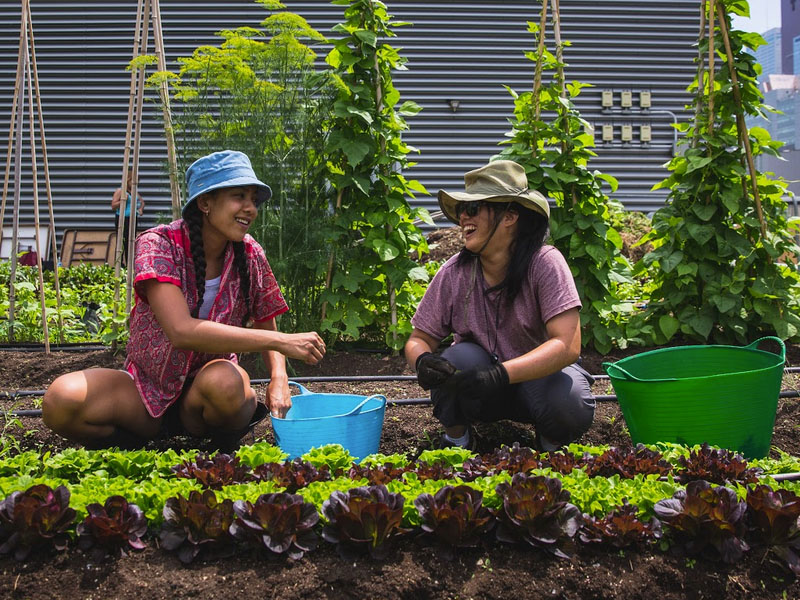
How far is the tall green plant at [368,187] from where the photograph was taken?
4484 mm

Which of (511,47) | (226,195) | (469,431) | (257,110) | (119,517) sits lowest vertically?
(469,431)

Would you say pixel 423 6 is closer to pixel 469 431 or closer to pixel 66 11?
pixel 66 11

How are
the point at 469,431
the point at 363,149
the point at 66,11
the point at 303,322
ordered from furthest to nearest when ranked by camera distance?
the point at 66,11 < the point at 303,322 < the point at 363,149 < the point at 469,431

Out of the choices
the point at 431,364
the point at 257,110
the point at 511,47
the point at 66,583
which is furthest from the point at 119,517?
the point at 511,47

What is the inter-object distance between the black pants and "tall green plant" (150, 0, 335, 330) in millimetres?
1930

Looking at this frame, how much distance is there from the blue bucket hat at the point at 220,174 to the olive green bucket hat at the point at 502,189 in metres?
0.75

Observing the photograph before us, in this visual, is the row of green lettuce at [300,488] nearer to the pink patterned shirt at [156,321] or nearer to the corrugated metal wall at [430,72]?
the pink patterned shirt at [156,321]

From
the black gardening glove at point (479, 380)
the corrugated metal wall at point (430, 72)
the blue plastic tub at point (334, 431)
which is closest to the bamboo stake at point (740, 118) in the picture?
the black gardening glove at point (479, 380)

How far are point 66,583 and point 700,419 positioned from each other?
201 cm

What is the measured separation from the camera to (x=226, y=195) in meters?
2.62

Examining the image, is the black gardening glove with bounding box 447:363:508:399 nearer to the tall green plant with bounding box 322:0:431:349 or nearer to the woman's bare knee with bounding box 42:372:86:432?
the woman's bare knee with bounding box 42:372:86:432

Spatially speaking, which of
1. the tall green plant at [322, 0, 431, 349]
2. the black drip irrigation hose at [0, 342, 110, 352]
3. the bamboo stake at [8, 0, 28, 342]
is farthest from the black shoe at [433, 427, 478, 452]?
the bamboo stake at [8, 0, 28, 342]

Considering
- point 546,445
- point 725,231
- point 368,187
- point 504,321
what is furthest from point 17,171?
point 725,231

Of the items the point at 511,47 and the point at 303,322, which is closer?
the point at 303,322
